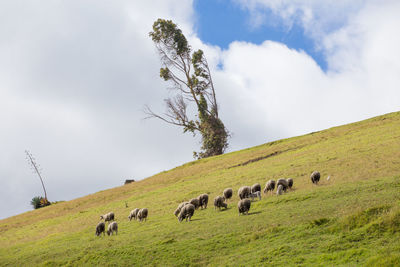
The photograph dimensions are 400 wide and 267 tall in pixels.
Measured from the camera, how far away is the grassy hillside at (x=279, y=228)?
1448cm

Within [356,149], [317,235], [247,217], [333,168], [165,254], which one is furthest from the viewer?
[356,149]

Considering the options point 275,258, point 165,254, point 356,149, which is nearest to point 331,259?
point 275,258

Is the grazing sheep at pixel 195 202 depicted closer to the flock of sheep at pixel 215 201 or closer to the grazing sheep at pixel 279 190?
the flock of sheep at pixel 215 201

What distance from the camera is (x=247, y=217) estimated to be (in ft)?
69.8

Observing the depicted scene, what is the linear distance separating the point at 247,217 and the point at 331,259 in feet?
27.4

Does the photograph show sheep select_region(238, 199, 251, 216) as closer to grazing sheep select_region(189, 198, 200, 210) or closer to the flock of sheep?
the flock of sheep

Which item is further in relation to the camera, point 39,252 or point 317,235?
point 39,252

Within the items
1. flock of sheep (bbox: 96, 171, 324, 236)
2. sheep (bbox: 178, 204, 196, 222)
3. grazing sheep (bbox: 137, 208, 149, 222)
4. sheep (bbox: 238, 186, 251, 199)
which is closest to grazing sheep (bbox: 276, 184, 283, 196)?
flock of sheep (bbox: 96, 171, 324, 236)

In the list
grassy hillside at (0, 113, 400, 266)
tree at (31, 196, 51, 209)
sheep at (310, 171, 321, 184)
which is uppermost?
tree at (31, 196, 51, 209)

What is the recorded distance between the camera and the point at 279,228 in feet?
57.2

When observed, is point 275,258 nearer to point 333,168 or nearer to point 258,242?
point 258,242

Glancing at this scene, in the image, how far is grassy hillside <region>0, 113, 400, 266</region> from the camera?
14484mm

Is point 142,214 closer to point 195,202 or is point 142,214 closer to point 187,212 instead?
point 195,202

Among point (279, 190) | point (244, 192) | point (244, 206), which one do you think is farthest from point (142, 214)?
point (279, 190)
